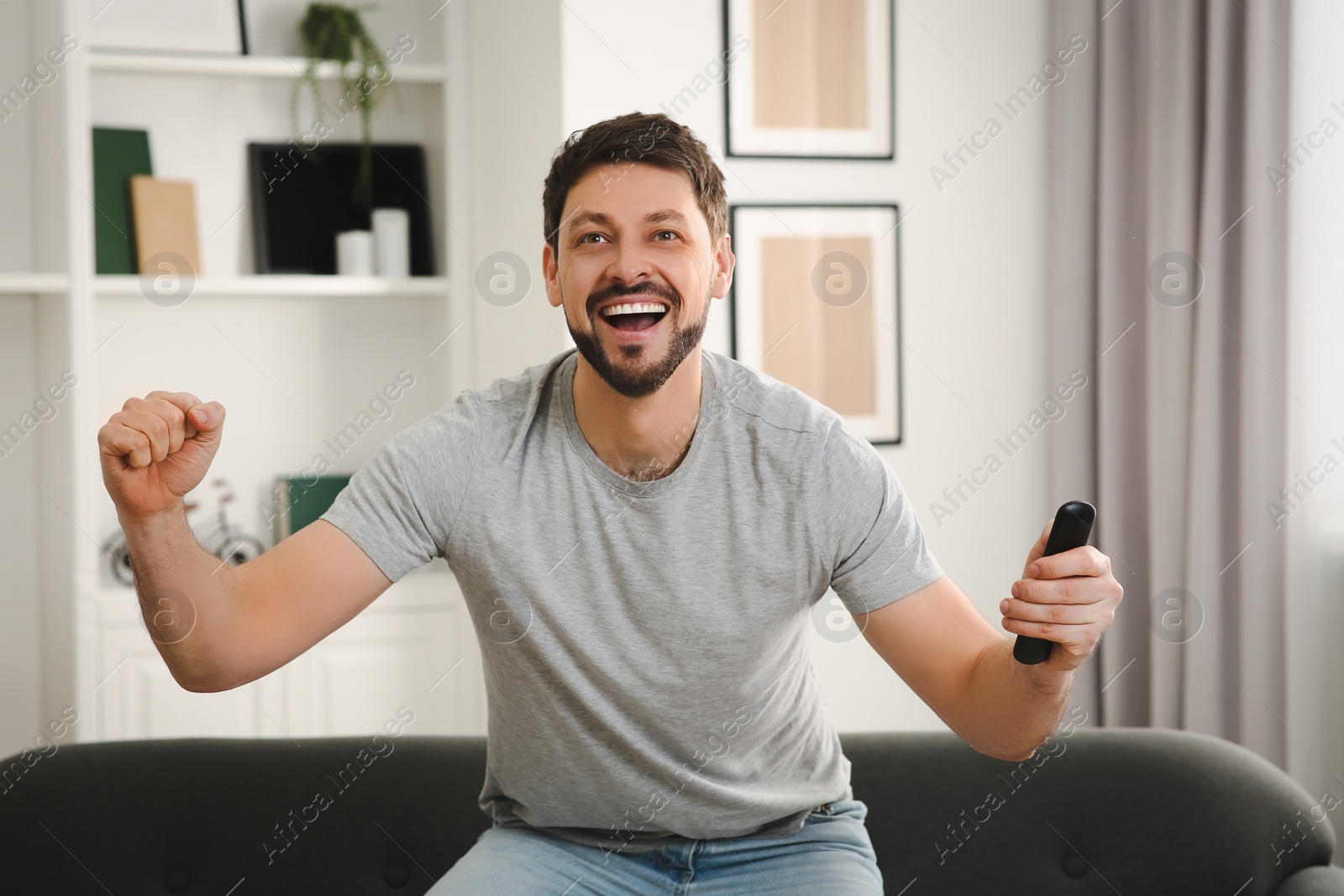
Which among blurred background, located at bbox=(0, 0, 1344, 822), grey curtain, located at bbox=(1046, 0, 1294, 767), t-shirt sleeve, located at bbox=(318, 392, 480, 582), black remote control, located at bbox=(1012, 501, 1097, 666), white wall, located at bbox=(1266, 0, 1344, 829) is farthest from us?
blurred background, located at bbox=(0, 0, 1344, 822)

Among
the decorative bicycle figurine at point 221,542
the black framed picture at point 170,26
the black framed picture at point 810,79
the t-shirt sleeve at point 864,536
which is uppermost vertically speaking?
the black framed picture at point 170,26

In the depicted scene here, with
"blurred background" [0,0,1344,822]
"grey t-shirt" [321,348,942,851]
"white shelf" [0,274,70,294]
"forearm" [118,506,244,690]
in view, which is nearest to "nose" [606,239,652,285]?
"grey t-shirt" [321,348,942,851]

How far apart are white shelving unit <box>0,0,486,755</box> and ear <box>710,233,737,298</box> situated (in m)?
1.53

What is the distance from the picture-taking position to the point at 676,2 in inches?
105

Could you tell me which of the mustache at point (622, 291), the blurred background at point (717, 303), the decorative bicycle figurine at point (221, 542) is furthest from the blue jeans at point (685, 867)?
the decorative bicycle figurine at point (221, 542)

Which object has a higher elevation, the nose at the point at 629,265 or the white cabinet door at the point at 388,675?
the nose at the point at 629,265

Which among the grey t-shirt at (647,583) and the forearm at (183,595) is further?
the grey t-shirt at (647,583)

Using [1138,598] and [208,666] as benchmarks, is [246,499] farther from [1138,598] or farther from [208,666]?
[1138,598]

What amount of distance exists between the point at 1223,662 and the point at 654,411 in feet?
5.61

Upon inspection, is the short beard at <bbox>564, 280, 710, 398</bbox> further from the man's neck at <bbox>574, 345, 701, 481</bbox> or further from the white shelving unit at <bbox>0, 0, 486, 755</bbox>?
the white shelving unit at <bbox>0, 0, 486, 755</bbox>

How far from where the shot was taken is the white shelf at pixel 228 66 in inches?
110

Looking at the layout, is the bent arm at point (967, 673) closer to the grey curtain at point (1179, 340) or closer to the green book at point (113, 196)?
the grey curtain at point (1179, 340)

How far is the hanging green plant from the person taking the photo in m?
2.95

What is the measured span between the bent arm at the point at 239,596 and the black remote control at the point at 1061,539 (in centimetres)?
74
